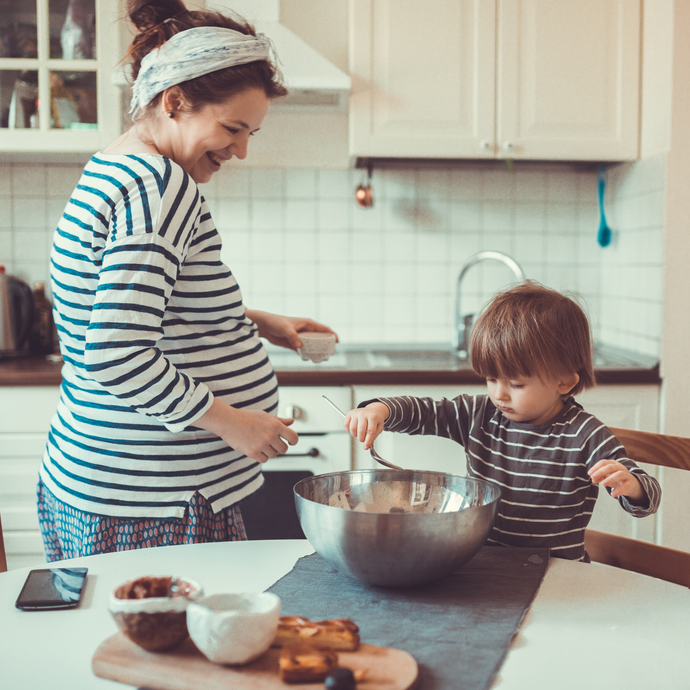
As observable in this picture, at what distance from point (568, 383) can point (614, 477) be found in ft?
0.87

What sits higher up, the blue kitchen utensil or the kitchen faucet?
the blue kitchen utensil

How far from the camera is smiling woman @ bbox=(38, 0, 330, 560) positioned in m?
0.92

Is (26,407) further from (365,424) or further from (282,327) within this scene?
(365,424)

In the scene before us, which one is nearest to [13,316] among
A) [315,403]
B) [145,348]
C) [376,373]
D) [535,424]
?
[315,403]

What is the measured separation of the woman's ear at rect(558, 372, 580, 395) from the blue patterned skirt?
0.54 meters

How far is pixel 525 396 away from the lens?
1.08 meters

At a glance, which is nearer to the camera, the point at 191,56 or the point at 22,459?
the point at 191,56

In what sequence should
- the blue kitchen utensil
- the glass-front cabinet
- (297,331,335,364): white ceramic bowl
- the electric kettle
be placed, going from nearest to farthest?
(297,331,335,364): white ceramic bowl < the glass-front cabinet < the electric kettle < the blue kitchen utensil

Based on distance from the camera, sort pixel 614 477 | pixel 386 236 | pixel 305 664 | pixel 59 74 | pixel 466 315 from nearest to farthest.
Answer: pixel 305 664, pixel 614 477, pixel 59 74, pixel 466 315, pixel 386 236

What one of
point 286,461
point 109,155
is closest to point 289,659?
point 109,155

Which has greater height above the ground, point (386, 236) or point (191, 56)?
point (191, 56)

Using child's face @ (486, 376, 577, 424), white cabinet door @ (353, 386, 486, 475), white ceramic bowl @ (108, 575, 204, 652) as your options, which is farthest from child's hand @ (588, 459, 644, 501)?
white cabinet door @ (353, 386, 486, 475)

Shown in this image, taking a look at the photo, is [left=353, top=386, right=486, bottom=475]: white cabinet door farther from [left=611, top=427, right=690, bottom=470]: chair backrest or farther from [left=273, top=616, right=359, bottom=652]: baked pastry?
[left=273, top=616, right=359, bottom=652]: baked pastry

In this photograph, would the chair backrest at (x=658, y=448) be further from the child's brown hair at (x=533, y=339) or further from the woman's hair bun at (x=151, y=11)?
the woman's hair bun at (x=151, y=11)
